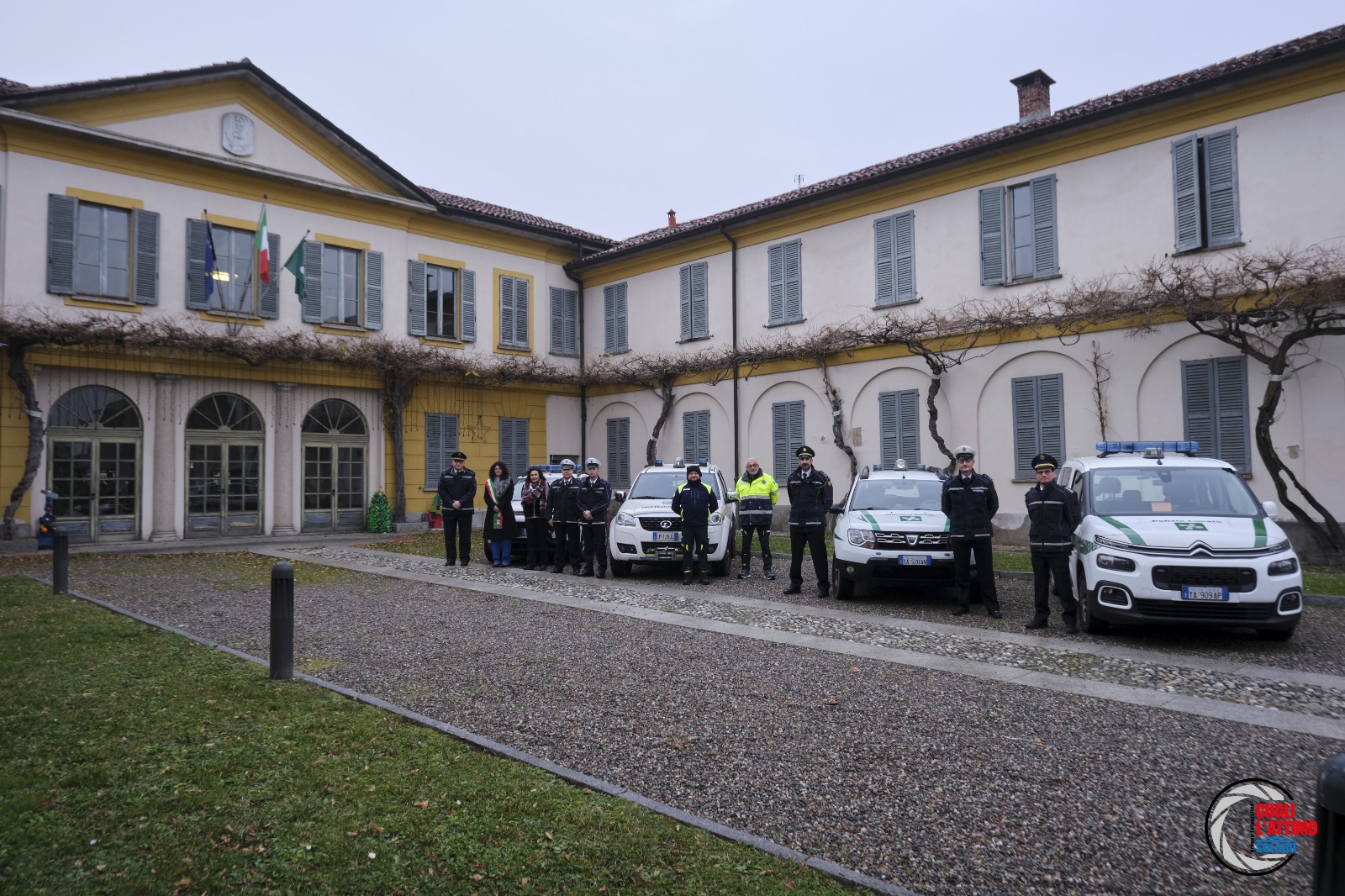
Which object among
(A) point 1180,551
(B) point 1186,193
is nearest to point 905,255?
(B) point 1186,193

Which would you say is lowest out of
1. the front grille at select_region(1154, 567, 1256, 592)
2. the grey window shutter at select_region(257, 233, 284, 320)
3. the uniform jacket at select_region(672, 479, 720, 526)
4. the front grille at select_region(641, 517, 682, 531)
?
the front grille at select_region(1154, 567, 1256, 592)

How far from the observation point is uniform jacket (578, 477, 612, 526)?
13.7 metres

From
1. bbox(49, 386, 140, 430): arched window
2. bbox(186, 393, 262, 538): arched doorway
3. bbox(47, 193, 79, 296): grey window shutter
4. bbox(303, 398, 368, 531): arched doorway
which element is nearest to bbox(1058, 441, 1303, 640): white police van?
bbox(303, 398, 368, 531): arched doorway

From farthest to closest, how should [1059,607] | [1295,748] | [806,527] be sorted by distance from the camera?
[806,527] < [1059,607] < [1295,748]

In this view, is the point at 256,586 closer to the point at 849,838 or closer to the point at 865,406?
the point at 849,838

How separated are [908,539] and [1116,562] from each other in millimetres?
2786

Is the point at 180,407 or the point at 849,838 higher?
the point at 180,407

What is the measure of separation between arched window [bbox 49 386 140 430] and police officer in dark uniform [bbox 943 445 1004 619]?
1761 cm

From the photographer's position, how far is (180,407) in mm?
19453

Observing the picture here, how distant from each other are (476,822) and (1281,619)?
752cm

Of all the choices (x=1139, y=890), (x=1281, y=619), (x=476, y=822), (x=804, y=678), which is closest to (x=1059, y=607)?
(x=1281, y=619)

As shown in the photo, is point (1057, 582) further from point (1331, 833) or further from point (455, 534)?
point (455, 534)

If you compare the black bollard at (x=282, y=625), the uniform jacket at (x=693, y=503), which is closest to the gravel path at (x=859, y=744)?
the black bollard at (x=282, y=625)

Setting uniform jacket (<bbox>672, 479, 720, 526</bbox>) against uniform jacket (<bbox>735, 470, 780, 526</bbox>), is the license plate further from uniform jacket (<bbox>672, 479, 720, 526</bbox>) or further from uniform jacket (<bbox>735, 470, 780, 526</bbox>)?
uniform jacket (<bbox>735, 470, 780, 526</bbox>)
